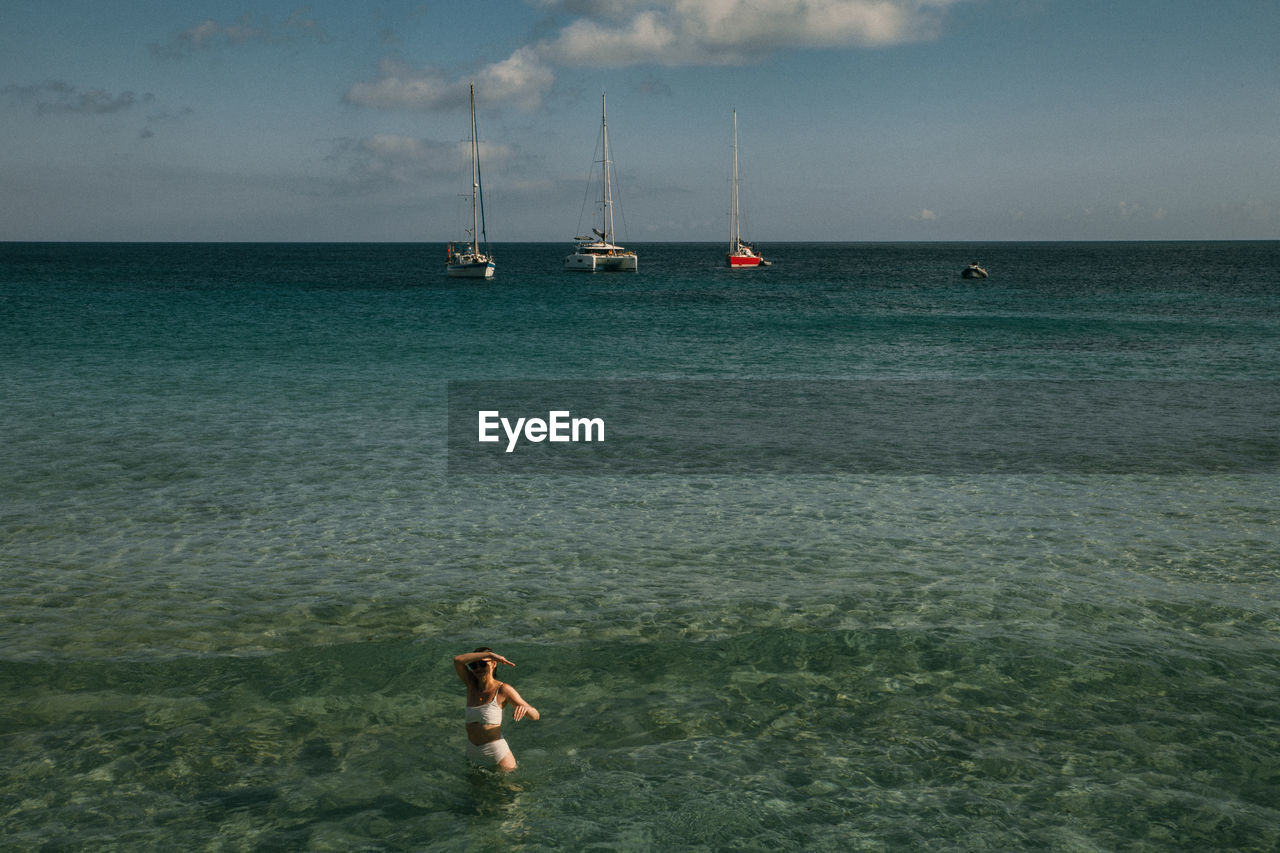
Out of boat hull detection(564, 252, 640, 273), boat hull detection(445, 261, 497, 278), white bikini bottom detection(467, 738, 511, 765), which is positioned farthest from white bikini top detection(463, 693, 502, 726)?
boat hull detection(564, 252, 640, 273)

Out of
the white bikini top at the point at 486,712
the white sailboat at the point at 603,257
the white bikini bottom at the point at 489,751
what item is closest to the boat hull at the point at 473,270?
the white sailboat at the point at 603,257

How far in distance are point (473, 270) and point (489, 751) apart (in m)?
96.1

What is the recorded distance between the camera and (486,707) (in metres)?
7.36

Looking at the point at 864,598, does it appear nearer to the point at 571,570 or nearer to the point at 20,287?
the point at 571,570

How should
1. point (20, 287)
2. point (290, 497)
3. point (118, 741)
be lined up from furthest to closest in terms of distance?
1. point (20, 287)
2. point (290, 497)
3. point (118, 741)

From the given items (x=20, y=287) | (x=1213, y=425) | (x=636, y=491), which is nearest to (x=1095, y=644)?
(x=636, y=491)

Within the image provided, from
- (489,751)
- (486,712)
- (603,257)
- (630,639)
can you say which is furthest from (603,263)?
(486,712)

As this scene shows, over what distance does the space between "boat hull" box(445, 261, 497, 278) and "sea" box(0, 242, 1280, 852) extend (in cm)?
7577

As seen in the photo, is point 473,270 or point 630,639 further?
point 473,270

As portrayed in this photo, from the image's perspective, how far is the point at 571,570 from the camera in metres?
12.7

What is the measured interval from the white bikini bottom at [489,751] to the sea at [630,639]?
0.24m

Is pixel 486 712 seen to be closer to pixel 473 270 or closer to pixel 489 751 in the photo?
pixel 489 751

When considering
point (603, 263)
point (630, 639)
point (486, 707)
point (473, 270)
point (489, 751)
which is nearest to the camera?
point (486, 707)

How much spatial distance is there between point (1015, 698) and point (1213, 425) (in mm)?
18819
